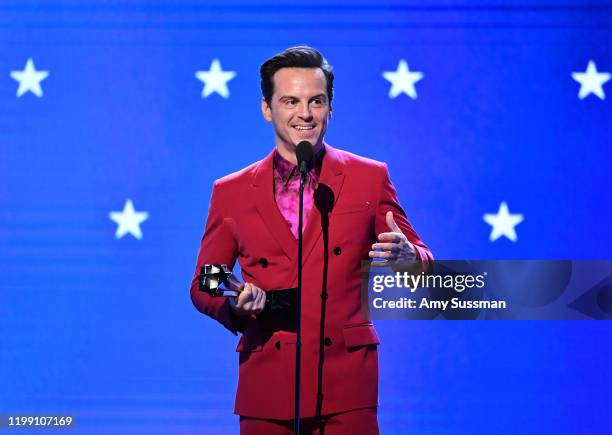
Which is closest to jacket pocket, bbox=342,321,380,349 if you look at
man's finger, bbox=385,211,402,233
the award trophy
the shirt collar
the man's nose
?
the award trophy

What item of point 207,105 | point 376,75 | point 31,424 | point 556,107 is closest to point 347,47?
point 376,75

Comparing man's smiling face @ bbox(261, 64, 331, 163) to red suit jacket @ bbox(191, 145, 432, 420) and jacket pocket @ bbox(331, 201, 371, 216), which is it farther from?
jacket pocket @ bbox(331, 201, 371, 216)

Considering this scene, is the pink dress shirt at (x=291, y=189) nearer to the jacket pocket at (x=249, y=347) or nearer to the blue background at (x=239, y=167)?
the jacket pocket at (x=249, y=347)

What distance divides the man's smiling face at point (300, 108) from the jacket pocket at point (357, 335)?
577mm

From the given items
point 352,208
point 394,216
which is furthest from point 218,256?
point 394,216

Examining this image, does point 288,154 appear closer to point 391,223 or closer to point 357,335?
point 391,223

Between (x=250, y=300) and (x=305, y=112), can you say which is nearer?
(x=250, y=300)

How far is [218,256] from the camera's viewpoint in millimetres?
2887

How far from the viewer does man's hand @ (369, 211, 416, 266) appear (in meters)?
2.56

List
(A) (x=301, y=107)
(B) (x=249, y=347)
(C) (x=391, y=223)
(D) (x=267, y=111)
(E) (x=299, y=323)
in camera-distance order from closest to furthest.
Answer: (E) (x=299, y=323) → (C) (x=391, y=223) → (B) (x=249, y=347) → (A) (x=301, y=107) → (D) (x=267, y=111)

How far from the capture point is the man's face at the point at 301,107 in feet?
9.48

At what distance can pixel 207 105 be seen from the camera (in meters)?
3.99

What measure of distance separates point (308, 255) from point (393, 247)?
0.99 feet

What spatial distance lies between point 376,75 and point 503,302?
1.11 meters
